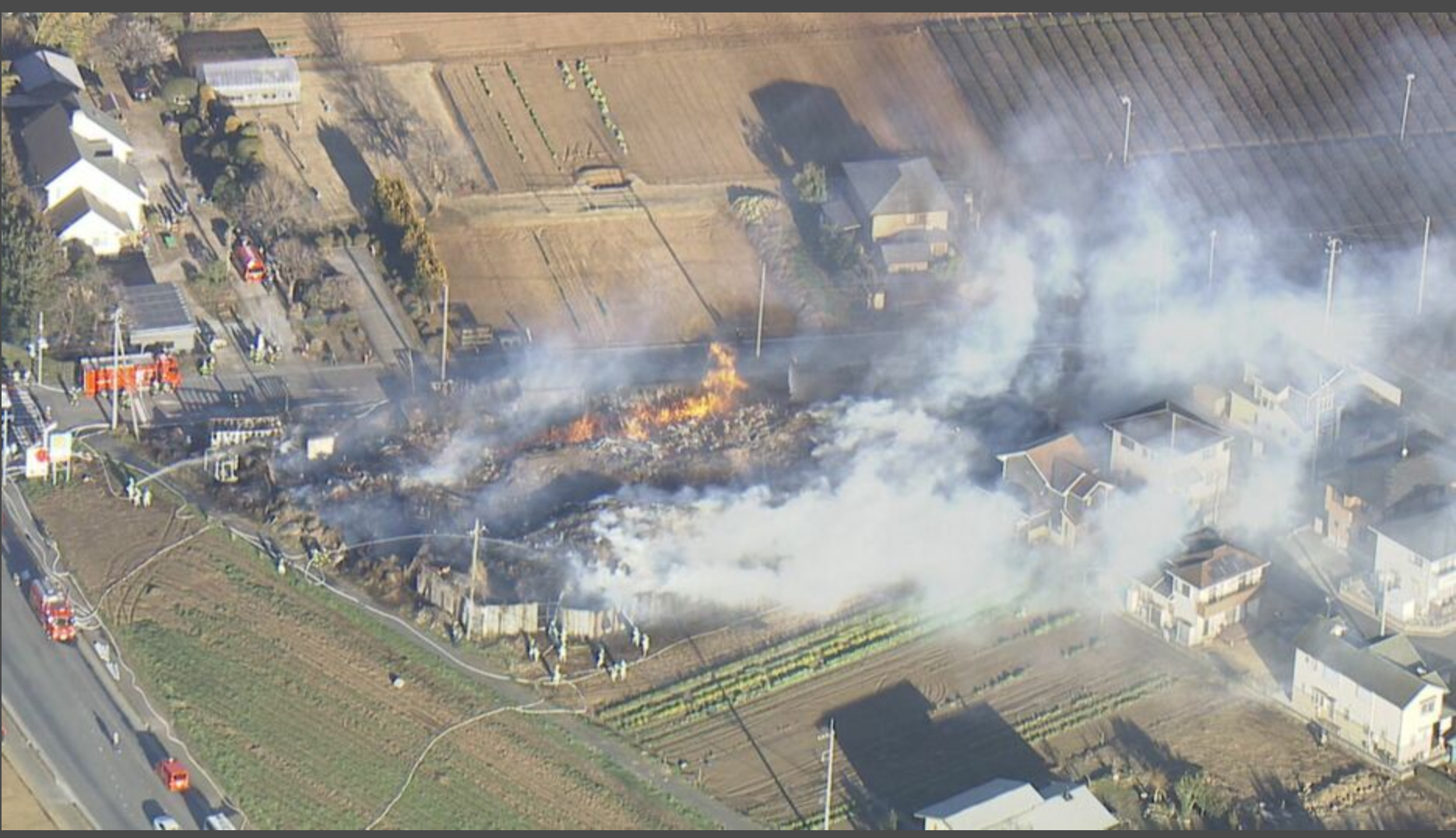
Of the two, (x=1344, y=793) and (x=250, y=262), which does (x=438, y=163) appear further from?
(x=1344, y=793)

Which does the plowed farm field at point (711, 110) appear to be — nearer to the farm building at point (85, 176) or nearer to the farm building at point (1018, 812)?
the farm building at point (85, 176)

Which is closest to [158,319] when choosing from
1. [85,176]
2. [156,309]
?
[156,309]

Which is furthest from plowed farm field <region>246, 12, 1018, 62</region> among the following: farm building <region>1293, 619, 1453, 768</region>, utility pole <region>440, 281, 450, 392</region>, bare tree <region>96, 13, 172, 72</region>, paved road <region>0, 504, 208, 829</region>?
farm building <region>1293, 619, 1453, 768</region>

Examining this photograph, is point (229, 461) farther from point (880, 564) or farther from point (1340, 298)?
point (1340, 298)

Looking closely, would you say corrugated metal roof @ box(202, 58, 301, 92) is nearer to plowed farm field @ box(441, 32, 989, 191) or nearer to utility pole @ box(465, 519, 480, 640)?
plowed farm field @ box(441, 32, 989, 191)

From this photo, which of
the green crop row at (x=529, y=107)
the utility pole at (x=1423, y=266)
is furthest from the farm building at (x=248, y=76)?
the utility pole at (x=1423, y=266)

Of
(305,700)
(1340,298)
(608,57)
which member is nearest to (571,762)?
(305,700)
